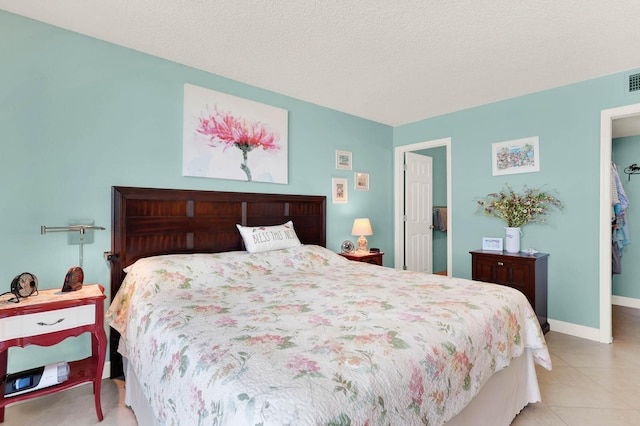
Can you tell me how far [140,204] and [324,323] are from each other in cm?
194

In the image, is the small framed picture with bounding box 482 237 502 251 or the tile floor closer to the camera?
the tile floor

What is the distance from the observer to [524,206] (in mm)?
3367

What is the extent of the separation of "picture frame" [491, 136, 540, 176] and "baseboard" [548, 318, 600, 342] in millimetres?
1601

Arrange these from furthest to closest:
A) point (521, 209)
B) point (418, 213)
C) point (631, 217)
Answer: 1. point (418, 213)
2. point (631, 217)
3. point (521, 209)

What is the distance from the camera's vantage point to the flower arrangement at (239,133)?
2896mm

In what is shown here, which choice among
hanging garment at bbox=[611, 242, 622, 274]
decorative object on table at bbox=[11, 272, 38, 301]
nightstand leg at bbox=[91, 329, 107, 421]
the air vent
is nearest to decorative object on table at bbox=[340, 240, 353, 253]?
nightstand leg at bbox=[91, 329, 107, 421]

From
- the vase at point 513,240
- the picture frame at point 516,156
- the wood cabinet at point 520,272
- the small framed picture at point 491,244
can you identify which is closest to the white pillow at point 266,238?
the wood cabinet at point 520,272

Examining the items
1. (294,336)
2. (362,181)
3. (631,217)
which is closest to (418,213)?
(362,181)

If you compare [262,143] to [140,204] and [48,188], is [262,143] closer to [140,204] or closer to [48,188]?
[140,204]

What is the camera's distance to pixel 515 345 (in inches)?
67.7

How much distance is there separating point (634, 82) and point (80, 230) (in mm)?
4681

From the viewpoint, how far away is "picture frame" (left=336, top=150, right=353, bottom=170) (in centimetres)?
397

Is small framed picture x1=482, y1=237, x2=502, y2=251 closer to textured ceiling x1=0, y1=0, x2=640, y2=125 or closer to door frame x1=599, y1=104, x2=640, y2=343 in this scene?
door frame x1=599, y1=104, x2=640, y2=343

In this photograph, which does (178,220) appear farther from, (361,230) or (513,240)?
(513,240)
